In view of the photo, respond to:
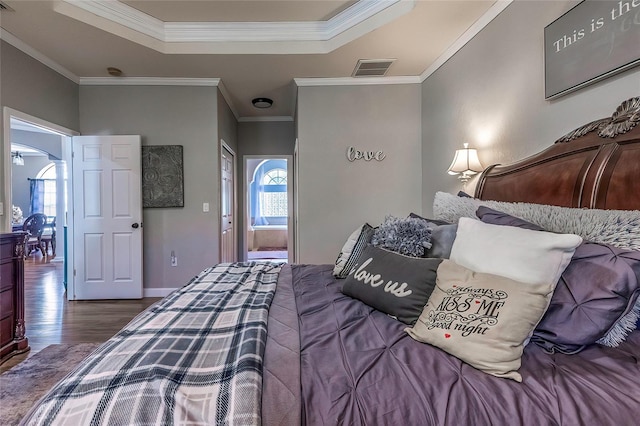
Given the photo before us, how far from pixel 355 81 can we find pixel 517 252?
310 centimetres

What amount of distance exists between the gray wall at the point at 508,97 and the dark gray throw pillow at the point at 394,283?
1262 millimetres

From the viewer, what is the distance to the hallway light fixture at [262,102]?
4.34m

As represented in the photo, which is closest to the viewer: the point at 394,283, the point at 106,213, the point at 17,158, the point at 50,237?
the point at 394,283

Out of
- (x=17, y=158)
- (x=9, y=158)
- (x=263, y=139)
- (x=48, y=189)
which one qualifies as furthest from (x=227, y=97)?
(x=48, y=189)

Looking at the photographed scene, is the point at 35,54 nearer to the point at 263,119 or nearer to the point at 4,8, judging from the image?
the point at 4,8

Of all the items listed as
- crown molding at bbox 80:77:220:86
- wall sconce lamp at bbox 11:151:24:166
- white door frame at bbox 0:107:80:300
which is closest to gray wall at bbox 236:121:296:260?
crown molding at bbox 80:77:220:86

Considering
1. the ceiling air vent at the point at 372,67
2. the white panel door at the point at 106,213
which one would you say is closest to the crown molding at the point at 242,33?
the ceiling air vent at the point at 372,67

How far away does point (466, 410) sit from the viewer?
743 mm

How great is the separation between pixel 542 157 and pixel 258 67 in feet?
9.13

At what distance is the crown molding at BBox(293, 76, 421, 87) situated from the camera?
11.9 ft

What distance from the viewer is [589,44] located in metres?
1.60

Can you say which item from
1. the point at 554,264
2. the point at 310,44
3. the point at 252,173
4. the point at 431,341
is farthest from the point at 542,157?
the point at 252,173

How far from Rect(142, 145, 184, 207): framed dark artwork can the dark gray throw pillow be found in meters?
2.98

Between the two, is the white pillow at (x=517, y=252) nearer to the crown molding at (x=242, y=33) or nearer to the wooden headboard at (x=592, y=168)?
the wooden headboard at (x=592, y=168)
